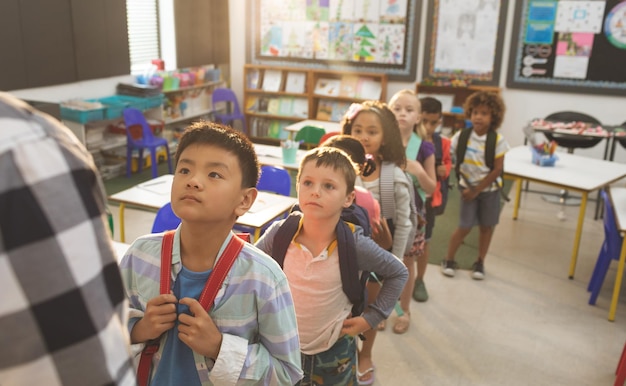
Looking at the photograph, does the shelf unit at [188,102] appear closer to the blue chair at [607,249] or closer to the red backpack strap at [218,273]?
the blue chair at [607,249]

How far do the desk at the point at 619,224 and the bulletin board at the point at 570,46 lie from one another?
2.98 metres

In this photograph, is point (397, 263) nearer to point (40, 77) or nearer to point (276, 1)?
point (40, 77)

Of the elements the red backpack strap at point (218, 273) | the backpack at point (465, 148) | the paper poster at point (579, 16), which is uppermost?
the paper poster at point (579, 16)

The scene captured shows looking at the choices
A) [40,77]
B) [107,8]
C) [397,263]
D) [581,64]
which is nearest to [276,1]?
[107,8]

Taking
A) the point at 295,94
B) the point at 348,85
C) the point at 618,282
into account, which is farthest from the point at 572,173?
the point at 295,94

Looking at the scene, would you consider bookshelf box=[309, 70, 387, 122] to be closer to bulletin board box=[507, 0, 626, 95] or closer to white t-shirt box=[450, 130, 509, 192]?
bulletin board box=[507, 0, 626, 95]

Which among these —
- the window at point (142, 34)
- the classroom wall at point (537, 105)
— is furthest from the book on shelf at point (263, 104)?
the classroom wall at point (537, 105)

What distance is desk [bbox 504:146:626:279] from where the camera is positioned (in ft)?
13.5

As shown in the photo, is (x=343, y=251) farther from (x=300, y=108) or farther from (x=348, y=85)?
(x=300, y=108)

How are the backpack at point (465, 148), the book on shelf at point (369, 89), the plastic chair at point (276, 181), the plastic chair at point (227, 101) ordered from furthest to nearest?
the plastic chair at point (227, 101) → the book on shelf at point (369, 89) → the backpack at point (465, 148) → the plastic chair at point (276, 181)

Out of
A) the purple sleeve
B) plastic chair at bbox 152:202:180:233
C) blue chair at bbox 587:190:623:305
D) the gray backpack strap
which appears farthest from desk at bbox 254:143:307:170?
blue chair at bbox 587:190:623:305

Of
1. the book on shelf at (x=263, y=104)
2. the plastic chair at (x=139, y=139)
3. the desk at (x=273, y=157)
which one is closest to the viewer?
the desk at (x=273, y=157)

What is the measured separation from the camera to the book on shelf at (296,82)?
789cm

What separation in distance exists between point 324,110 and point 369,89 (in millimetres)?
715
